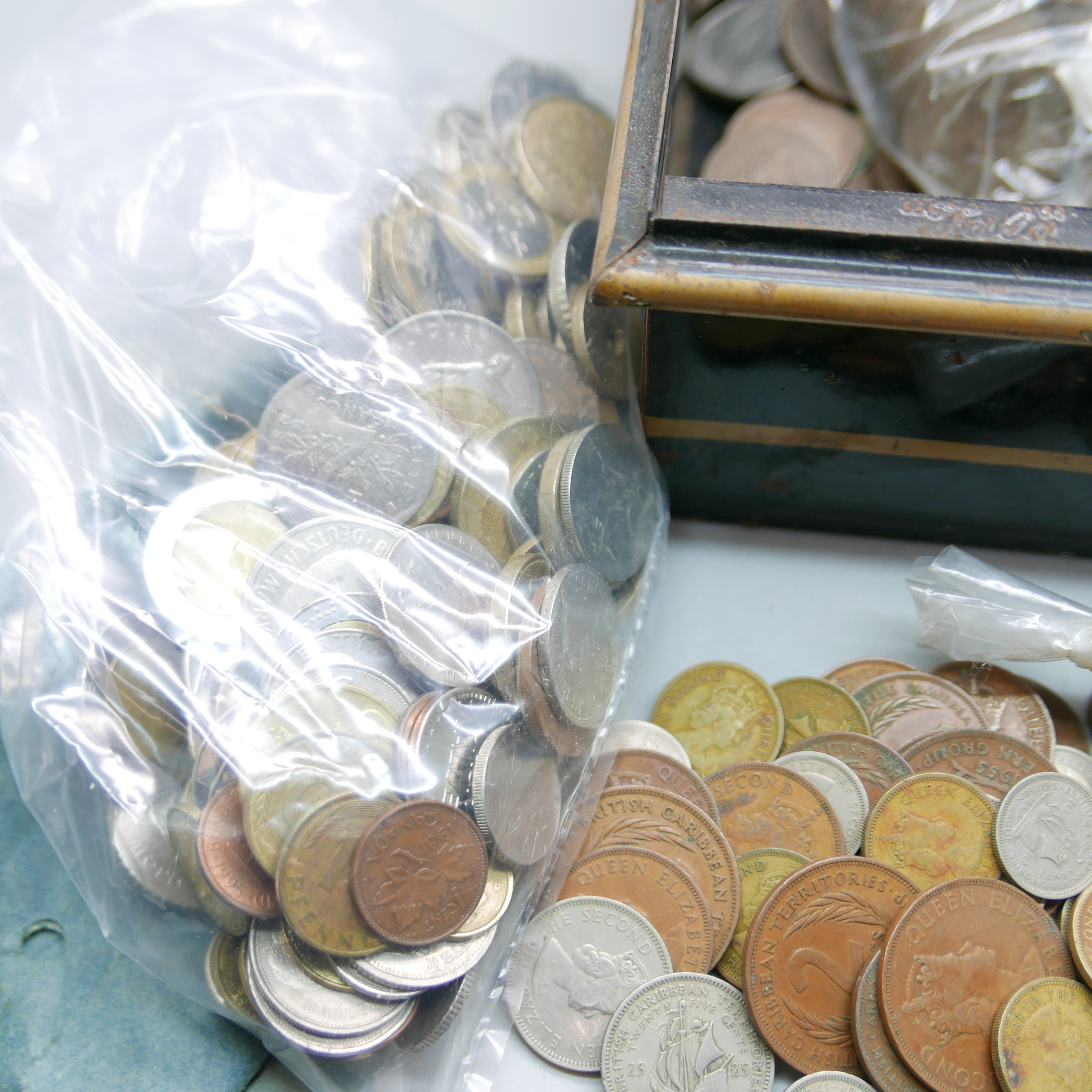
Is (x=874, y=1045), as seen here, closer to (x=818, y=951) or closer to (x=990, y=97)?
(x=818, y=951)

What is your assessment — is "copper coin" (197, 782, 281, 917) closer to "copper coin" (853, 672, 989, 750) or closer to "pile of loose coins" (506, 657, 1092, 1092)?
"pile of loose coins" (506, 657, 1092, 1092)

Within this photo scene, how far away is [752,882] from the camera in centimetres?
126

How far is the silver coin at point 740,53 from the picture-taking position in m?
1.95

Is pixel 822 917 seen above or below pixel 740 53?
below

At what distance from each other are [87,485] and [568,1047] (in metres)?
0.98

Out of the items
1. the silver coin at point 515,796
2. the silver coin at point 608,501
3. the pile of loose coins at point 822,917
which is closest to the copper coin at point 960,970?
the pile of loose coins at point 822,917

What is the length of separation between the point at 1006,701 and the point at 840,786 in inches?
14.0

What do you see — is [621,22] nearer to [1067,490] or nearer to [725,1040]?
[1067,490]

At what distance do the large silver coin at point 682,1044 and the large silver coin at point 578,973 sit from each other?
0.09ft

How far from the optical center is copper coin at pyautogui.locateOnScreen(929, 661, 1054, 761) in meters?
1.43

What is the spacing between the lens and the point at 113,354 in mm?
1247

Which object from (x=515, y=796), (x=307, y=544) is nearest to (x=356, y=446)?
(x=307, y=544)

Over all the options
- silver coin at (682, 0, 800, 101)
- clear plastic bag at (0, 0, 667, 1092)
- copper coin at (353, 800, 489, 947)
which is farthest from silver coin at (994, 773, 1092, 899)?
silver coin at (682, 0, 800, 101)

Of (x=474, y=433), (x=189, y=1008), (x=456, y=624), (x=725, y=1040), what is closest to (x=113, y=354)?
(x=474, y=433)
